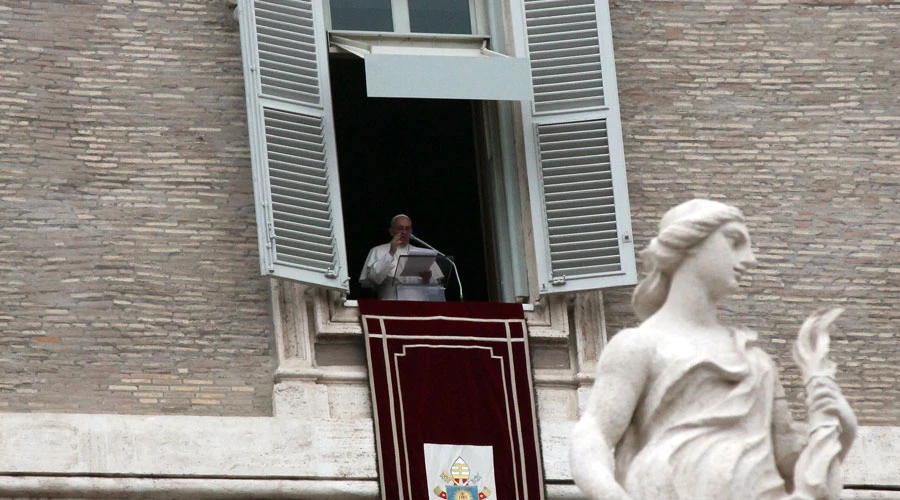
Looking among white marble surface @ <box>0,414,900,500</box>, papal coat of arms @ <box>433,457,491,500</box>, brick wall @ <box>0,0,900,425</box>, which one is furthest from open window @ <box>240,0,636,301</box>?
papal coat of arms @ <box>433,457,491,500</box>

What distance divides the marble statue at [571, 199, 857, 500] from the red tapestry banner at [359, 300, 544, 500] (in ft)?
21.2

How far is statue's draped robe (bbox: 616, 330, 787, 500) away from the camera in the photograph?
9.31m

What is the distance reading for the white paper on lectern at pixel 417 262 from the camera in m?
16.7

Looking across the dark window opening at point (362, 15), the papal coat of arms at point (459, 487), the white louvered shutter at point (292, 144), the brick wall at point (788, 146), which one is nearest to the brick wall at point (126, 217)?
the white louvered shutter at point (292, 144)

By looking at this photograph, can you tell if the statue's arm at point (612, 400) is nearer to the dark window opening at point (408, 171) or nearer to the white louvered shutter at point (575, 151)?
the white louvered shutter at point (575, 151)

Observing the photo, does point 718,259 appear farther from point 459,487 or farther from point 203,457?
point 203,457

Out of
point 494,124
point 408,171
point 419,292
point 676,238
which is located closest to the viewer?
point 676,238

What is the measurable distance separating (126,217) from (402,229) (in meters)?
1.31

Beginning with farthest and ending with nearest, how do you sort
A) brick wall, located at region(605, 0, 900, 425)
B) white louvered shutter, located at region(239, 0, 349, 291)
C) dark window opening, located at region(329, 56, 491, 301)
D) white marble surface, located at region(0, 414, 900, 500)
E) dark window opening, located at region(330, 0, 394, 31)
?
dark window opening, located at region(329, 56, 491, 301), dark window opening, located at region(330, 0, 394, 31), brick wall, located at region(605, 0, 900, 425), white louvered shutter, located at region(239, 0, 349, 291), white marble surface, located at region(0, 414, 900, 500)

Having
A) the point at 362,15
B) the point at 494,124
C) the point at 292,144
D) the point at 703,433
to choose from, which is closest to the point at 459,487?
the point at 292,144

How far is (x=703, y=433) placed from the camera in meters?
9.41

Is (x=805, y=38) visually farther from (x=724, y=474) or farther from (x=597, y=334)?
(x=724, y=474)

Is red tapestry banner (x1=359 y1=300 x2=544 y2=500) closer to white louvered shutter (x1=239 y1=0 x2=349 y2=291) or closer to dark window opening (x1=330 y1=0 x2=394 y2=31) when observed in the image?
white louvered shutter (x1=239 y1=0 x2=349 y2=291)

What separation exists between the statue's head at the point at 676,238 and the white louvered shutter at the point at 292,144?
666 centimetres
